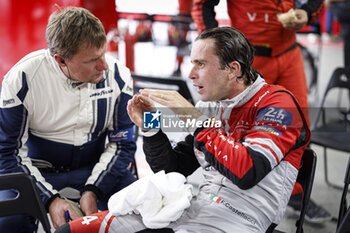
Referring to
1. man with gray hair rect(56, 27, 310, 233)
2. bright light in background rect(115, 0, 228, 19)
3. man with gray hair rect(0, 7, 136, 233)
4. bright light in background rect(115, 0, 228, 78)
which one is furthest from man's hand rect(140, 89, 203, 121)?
bright light in background rect(115, 0, 228, 19)

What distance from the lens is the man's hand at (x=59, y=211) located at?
166 cm

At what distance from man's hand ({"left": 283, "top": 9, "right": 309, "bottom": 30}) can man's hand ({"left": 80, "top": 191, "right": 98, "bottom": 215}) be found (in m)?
1.50

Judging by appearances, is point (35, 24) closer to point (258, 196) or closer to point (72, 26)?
point (72, 26)

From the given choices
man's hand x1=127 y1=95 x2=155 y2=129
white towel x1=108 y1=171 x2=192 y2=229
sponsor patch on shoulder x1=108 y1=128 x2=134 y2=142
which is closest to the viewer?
white towel x1=108 y1=171 x2=192 y2=229

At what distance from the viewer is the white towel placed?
4.48 ft

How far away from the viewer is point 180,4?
20.8ft

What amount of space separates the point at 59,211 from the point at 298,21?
1712mm

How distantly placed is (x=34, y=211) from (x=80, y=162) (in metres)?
0.55

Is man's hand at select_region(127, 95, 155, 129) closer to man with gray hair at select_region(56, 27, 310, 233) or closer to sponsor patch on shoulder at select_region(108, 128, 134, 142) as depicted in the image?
man with gray hair at select_region(56, 27, 310, 233)

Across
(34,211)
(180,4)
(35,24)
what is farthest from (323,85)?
(34,211)

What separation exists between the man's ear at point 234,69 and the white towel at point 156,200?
47cm

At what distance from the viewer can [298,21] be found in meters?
2.40

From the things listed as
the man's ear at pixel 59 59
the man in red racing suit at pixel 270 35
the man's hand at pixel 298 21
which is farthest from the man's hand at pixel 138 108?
the man's hand at pixel 298 21

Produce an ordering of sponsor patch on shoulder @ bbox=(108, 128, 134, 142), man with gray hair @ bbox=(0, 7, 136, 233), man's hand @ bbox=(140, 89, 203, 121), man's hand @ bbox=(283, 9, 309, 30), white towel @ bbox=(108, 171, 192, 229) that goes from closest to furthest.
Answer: white towel @ bbox=(108, 171, 192, 229), man's hand @ bbox=(140, 89, 203, 121), man with gray hair @ bbox=(0, 7, 136, 233), sponsor patch on shoulder @ bbox=(108, 128, 134, 142), man's hand @ bbox=(283, 9, 309, 30)
